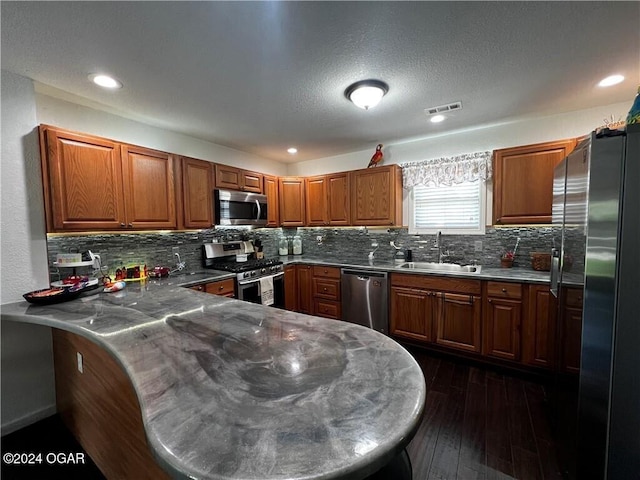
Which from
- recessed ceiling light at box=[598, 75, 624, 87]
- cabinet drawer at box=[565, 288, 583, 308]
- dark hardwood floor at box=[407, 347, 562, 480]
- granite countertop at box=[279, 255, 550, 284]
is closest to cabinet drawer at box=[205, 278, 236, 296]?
granite countertop at box=[279, 255, 550, 284]

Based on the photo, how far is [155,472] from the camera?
1.06 metres

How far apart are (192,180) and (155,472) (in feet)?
8.30

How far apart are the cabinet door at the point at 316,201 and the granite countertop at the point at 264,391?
2.66 meters

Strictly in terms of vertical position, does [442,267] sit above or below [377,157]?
below

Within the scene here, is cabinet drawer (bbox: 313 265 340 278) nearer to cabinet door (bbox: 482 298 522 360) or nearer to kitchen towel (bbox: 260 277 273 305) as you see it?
kitchen towel (bbox: 260 277 273 305)

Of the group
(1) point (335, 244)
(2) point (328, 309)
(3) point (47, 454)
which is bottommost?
(3) point (47, 454)

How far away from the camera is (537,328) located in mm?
2324

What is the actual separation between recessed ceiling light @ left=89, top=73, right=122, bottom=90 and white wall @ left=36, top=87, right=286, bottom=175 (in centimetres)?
54

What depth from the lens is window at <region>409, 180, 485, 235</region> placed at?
310cm

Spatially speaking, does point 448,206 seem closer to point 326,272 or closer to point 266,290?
point 326,272

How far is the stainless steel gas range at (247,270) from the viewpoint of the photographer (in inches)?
119

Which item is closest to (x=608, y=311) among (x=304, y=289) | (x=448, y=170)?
(x=448, y=170)

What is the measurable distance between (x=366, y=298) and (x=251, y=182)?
7.01 ft

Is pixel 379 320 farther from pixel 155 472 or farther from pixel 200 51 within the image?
pixel 200 51
